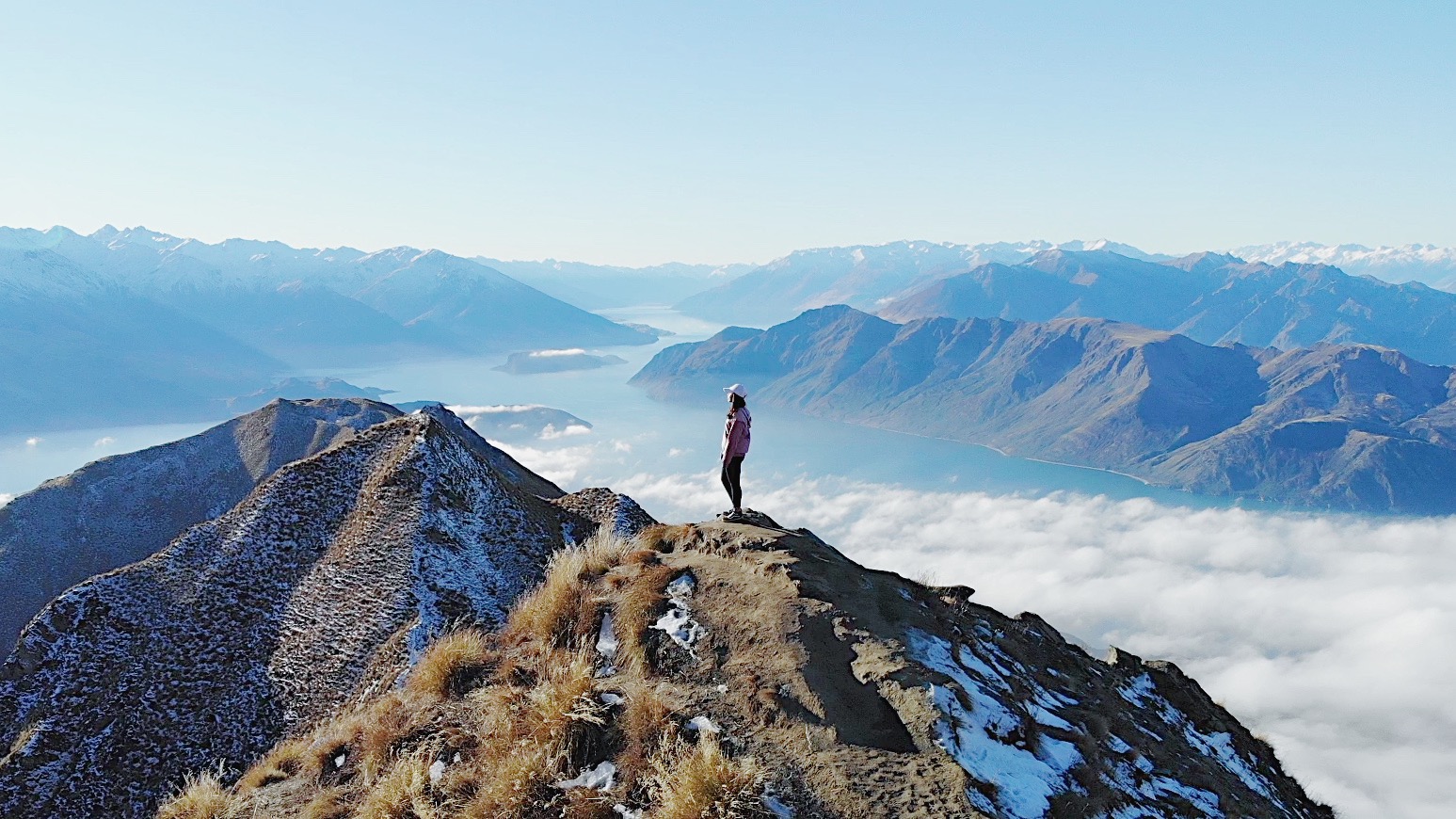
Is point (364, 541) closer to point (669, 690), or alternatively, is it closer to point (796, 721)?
point (669, 690)

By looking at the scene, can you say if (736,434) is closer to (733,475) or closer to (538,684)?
(733,475)

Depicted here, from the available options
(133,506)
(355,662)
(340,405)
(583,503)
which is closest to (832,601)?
(355,662)

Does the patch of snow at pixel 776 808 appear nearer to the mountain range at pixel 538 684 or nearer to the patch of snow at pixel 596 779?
the mountain range at pixel 538 684

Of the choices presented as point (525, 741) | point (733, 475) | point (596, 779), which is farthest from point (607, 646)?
point (733, 475)

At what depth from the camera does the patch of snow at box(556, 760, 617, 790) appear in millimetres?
8867

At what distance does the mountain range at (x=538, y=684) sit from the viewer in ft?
29.8

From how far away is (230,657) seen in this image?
684 inches

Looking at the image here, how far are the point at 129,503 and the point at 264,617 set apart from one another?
6027cm

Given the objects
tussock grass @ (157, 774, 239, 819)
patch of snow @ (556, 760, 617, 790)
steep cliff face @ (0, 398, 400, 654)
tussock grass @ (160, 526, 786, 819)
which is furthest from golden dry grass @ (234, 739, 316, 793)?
steep cliff face @ (0, 398, 400, 654)

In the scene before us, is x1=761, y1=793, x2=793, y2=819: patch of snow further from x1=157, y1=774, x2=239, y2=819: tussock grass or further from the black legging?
the black legging

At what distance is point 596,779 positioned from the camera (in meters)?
8.97

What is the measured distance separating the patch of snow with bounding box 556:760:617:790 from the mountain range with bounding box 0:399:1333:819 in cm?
4

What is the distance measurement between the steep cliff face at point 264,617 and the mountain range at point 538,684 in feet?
0.20

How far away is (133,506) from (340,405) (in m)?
27.3
